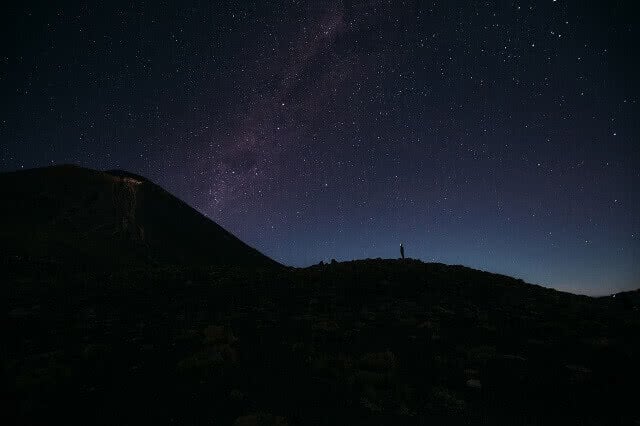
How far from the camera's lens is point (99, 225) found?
4647 centimetres

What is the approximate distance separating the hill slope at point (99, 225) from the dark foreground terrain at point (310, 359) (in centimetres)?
2443

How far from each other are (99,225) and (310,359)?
1882 inches

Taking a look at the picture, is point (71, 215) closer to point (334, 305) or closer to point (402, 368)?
point (334, 305)

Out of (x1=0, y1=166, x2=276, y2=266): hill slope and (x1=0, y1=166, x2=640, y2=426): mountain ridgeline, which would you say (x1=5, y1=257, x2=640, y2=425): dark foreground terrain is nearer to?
(x1=0, y1=166, x2=640, y2=426): mountain ridgeline

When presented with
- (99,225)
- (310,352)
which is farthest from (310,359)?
(99,225)

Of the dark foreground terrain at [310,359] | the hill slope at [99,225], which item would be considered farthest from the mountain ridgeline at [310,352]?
the hill slope at [99,225]

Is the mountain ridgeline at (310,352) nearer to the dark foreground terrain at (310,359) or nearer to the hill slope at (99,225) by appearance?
the dark foreground terrain at (310,359)

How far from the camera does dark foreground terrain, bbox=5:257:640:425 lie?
6180 millimetres

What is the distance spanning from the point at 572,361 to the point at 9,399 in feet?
39.4

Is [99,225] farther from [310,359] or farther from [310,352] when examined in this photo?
[310,359]

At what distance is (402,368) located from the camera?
813 centimetres

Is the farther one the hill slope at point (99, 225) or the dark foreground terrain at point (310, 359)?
the hill slope at point (99, 225)

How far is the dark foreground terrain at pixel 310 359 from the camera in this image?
6.18m

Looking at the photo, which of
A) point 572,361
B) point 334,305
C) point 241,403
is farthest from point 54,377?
point 572,361
